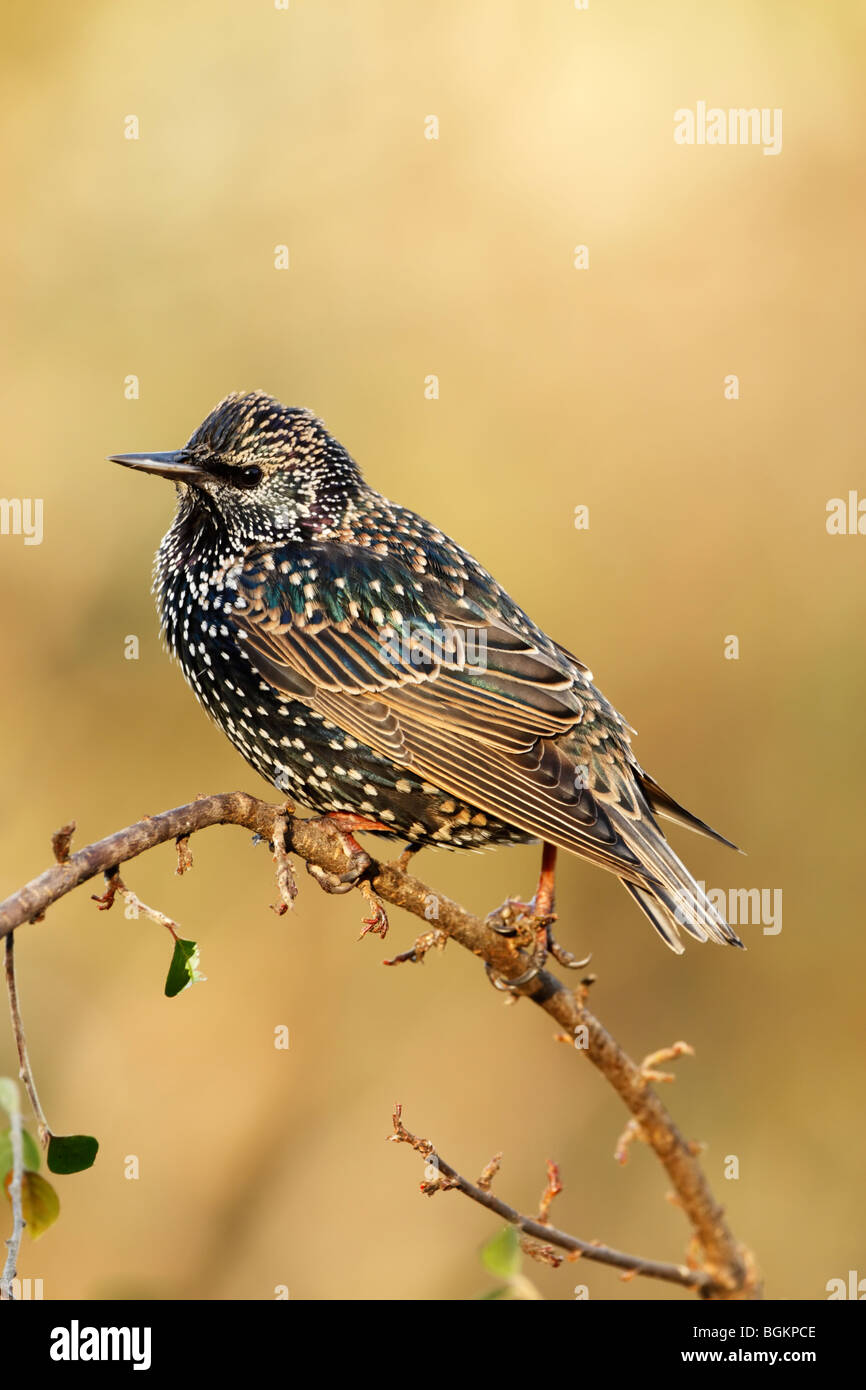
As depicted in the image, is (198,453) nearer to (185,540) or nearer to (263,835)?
(185,540)

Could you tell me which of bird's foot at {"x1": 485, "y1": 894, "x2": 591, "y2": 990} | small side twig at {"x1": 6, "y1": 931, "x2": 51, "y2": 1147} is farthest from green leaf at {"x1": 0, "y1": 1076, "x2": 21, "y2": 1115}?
bird's foot at {"x1": 485, "y1": 894, "x2": 591, "y2": 990}

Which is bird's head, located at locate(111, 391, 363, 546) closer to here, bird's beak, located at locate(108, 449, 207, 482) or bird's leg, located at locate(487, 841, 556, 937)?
bird's beak, located at locate(108, 449, 207, 482)

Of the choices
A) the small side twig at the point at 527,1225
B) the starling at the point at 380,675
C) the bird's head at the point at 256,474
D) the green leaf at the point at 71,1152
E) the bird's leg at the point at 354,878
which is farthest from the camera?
the bird's head at the point at 256,474

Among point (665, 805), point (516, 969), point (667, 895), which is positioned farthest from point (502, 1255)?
point (665, 805)

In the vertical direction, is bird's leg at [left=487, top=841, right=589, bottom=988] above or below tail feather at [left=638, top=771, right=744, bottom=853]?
below

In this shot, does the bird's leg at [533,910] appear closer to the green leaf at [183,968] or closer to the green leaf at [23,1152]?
the green leaf at [183,968]

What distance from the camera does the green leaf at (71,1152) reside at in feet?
7.92

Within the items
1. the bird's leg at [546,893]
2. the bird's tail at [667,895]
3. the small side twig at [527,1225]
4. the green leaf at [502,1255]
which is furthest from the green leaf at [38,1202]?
the bird's tail at [667,895]

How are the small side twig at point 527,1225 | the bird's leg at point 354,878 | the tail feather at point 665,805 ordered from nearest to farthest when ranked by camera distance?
the small side twig at point 527,1225, the bird's leg at point 354,878, the tail feather at point 665,805

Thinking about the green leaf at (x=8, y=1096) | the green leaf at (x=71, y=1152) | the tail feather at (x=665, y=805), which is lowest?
the green leaf at (x=71, y=1152)

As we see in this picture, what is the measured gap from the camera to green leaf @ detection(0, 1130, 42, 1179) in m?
2.19

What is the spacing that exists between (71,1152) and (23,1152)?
223 mm

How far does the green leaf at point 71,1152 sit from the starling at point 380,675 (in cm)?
200

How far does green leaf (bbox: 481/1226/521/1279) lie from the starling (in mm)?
1445
